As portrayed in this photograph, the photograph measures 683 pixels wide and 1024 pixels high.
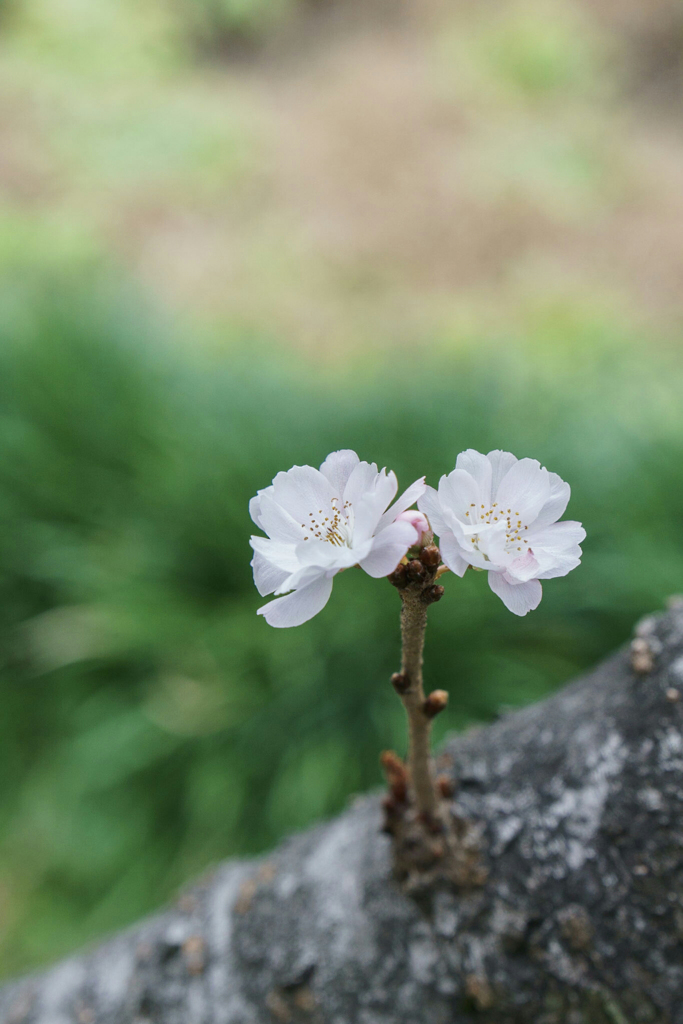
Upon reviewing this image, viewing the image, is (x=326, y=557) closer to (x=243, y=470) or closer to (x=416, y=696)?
(x=416, y=696)

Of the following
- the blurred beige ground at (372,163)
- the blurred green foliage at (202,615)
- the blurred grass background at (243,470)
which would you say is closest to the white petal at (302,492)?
the blurred grass background at (243,470)

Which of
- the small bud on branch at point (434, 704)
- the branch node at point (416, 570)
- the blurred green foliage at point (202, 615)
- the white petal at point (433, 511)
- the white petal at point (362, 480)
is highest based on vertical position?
the white petal at point (362, 480)

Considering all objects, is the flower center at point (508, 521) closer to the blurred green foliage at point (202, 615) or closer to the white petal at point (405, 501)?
the white petal at point (405, 501)

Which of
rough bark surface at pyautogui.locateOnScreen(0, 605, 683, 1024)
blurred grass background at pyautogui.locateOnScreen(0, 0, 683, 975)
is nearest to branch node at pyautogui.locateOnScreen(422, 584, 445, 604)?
rough bark surface at pyautogui.locateOnScreen(0, 605, 683, 1024)

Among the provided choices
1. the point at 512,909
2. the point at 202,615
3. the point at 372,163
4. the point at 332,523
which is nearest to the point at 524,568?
the point at 332,523

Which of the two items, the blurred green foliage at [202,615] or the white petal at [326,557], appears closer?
the white petal at [326,557]

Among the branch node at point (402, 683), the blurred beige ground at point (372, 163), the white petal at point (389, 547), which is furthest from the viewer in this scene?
the blurred beige ground at point (372, 163)

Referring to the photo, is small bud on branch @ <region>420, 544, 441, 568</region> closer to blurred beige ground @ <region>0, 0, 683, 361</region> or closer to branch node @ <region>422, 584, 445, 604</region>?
branch node @ <region>422, 584, 445, 604</region>
